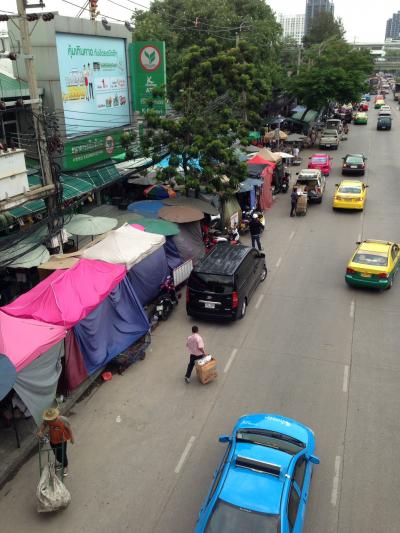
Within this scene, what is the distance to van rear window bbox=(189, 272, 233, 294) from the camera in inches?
536

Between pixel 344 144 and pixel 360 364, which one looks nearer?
pixel 360 364

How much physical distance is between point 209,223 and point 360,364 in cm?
1081

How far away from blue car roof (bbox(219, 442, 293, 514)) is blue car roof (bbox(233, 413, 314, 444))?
696 mm

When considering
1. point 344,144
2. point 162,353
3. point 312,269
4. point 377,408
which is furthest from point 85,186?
point 344,144

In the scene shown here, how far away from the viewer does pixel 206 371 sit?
11.1 m

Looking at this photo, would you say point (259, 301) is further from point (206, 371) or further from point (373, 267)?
point (206, 371)

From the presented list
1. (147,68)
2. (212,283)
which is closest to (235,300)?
(212,283)

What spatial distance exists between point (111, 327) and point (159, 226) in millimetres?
5149

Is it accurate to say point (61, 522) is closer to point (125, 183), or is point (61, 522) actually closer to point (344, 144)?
point (125, 183)

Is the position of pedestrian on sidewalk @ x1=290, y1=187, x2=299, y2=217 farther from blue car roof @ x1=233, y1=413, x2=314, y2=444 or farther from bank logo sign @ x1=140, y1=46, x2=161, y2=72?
blue car roof @ x1=233, y1=413, x2=314, y2=444

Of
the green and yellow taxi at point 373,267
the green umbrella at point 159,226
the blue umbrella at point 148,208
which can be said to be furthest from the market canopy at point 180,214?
the green and yellow taxi at point 373,267

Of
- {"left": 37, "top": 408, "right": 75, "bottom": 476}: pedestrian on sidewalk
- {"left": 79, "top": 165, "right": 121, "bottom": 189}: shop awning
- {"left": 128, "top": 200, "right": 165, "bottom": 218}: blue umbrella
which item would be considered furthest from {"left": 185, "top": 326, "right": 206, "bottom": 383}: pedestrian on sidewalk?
{"left": 79, "top": 165, "right": 121, "bottom": 189}: shop awning

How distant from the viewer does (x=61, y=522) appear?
7.73 m

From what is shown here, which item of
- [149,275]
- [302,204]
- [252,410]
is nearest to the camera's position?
[252,410]
